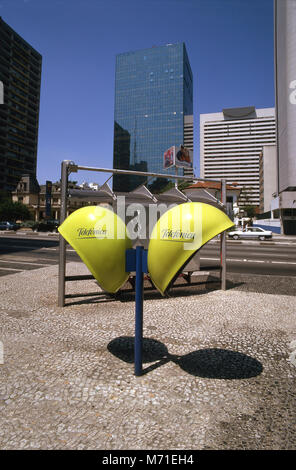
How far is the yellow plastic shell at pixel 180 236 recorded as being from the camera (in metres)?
2.45

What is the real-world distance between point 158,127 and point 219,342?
135173 millimetres

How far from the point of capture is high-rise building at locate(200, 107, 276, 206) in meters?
146

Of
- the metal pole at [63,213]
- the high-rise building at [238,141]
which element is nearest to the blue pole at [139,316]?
the metal pole at [63,213]

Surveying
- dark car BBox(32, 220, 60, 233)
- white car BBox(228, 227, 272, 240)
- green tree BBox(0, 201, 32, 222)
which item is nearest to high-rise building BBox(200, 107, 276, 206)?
green tree BBox(0, 201, 32, 222)

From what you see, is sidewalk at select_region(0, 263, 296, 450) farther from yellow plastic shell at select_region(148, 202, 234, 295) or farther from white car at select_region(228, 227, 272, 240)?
white car at select_region(228, 227, 272, 240)

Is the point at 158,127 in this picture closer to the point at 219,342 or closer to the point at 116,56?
the point at 116,56

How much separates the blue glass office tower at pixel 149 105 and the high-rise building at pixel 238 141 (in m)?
24.1

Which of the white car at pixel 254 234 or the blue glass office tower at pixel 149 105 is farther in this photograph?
the blue glass office tower at pixel 149 105

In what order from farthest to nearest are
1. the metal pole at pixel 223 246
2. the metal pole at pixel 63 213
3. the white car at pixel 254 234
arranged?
the white car at pixel 254 234, the metal pole at pixel 223 246, the metal pole at pixel 63 213

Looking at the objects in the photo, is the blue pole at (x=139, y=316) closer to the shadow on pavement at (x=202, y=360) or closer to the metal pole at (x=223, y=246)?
the shadow on pavement at (x=202, y=360)

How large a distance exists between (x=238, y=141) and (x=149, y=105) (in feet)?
178

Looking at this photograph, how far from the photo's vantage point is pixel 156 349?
3738 millimetres

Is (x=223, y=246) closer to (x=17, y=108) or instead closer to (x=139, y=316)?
(x=139, y=316)
